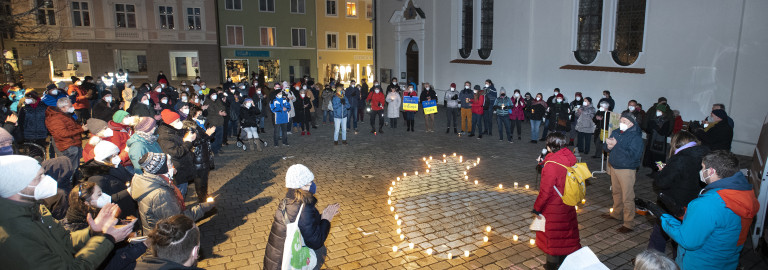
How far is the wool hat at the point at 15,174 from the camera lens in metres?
2.87

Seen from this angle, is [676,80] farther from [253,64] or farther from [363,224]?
[253,64]

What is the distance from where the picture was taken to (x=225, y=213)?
798 centimetres

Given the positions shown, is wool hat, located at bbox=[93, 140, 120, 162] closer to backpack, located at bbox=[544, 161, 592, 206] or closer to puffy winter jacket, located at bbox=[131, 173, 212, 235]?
puffy winter jacket, located at bbox=[131, 173, 212, 235]

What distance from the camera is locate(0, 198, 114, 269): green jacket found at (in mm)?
2678

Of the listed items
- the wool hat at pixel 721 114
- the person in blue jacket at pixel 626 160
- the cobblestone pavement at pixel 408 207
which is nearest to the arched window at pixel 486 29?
the cobblestone pavement at pixel 408 207

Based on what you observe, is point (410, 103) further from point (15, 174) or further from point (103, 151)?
point (15, 174)

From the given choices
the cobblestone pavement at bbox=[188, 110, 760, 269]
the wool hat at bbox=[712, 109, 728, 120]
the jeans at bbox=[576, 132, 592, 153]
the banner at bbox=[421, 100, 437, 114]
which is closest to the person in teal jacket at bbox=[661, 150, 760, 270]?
the cobblestone pavement at bbox=[188, 110, 760, 269]

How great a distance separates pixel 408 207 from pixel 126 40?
35473 mm

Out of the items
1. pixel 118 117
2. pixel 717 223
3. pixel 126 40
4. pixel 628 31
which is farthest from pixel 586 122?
pixel 126 40

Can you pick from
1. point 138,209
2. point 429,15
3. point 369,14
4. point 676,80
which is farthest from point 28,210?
point 369,14

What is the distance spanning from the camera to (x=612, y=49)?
16.1m

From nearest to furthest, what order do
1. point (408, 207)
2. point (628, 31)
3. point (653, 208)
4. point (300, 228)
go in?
point (300, 228) → point (653, 208) → point (408, 207) → point (628, 31)

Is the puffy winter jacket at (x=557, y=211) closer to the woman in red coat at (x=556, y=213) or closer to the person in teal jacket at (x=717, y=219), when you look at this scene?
the woman in red coat at (x=556, y=213)

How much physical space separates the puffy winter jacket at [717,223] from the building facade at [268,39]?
3801cm
